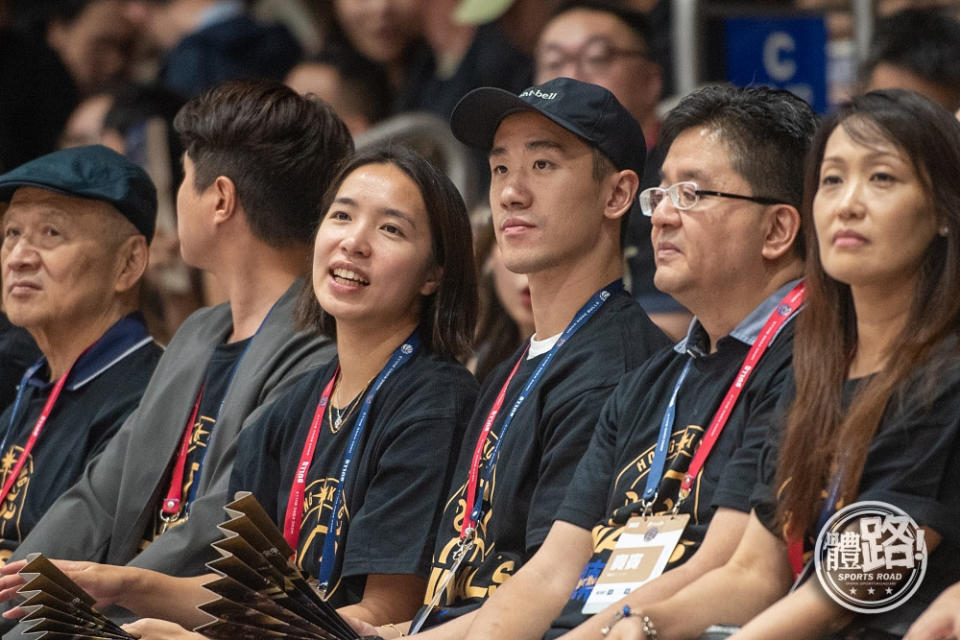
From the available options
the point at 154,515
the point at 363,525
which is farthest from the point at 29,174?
the point at 363,525

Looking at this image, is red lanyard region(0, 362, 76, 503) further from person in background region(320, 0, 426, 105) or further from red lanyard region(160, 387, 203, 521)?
person in background region(320, 0, 426, 105)

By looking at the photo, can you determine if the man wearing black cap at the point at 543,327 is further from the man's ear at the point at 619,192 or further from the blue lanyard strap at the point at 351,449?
→ the blue lanyard strap at the point at 351,449

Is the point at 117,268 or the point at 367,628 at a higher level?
the point at 117,268

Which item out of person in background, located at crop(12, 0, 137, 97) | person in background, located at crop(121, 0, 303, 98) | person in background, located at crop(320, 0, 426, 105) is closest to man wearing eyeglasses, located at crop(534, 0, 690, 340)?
person in background, located at crop(320, 0, 426, 105)

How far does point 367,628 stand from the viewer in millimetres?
3330

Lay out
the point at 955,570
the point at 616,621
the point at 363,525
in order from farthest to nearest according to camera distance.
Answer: the point at 363,525 → the point at 616,621 → the point at 955,570

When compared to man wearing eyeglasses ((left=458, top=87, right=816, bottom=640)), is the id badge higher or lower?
lower

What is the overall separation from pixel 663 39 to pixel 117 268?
227cm

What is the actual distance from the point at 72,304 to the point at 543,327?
1622mm

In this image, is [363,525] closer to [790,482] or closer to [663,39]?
[790,482]

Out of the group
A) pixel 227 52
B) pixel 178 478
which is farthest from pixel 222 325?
pixel 227 52

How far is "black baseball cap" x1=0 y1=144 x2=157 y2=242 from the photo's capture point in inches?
179

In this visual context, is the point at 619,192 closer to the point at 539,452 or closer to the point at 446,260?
the point at 446,260

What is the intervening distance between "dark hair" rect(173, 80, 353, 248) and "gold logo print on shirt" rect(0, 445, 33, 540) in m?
0.94
